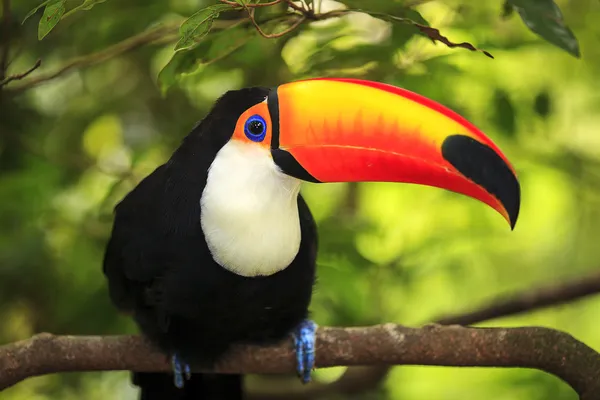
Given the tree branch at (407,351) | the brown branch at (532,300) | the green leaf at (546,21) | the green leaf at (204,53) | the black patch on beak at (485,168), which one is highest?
the green leaf at (546,21)

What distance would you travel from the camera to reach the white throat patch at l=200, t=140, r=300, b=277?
8.43ft

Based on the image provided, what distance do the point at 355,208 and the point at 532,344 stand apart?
225 cm

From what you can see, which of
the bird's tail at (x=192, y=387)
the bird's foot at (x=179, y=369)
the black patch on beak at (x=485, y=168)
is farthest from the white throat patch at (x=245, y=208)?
the bird's tail at (x=192, y=387)

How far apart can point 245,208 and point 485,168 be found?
2.48 ft

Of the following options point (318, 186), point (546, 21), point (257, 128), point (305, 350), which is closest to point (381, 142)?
point (257, 128)

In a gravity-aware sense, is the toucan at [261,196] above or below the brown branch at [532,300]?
above

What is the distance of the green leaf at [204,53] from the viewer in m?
2.40

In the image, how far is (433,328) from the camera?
2568 mm

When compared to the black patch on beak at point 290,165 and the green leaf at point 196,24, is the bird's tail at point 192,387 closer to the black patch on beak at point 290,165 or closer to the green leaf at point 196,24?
the black patch on beak at point 290,165

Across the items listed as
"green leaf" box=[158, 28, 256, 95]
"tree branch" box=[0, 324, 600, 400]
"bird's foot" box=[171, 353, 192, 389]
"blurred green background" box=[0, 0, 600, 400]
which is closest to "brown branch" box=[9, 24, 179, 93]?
"blurred green background" box=[0, 0, 600, 400]

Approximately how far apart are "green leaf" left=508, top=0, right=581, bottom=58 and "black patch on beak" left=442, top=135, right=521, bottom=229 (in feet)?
1.03

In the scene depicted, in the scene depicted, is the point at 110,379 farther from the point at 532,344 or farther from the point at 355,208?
the point at 532,344

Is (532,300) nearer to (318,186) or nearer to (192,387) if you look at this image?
(192,387)

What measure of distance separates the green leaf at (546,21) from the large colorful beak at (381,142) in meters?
0.29
